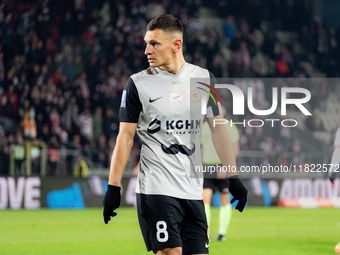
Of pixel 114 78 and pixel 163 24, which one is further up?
pixel 163 24

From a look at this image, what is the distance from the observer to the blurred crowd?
682 inches

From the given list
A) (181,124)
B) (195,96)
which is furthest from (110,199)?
(195,96)

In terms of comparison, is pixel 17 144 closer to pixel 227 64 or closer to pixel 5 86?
pixel 5 86

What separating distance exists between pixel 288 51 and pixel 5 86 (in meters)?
12.1

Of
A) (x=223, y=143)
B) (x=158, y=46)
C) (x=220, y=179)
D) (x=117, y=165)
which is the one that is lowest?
(x=220, y=179)

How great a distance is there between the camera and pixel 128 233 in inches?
417

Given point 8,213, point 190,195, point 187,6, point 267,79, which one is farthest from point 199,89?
point 187,6

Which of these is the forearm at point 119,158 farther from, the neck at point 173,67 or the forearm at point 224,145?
the forearm at point 224,145

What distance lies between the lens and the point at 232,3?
2489 centimetres

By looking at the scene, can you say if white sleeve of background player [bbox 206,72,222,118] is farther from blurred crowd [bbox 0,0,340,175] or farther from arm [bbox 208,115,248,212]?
blurred crowd [bbox 0,0,340,175]

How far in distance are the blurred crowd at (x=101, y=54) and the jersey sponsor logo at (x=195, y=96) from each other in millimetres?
11903

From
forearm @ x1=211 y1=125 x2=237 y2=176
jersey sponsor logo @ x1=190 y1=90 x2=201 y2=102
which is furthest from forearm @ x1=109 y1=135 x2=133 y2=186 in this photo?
forearm @ x1=211 y1=125 x2=237 y2=176

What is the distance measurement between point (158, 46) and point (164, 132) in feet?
1.96

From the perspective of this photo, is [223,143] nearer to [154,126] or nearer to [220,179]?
[154,126]
